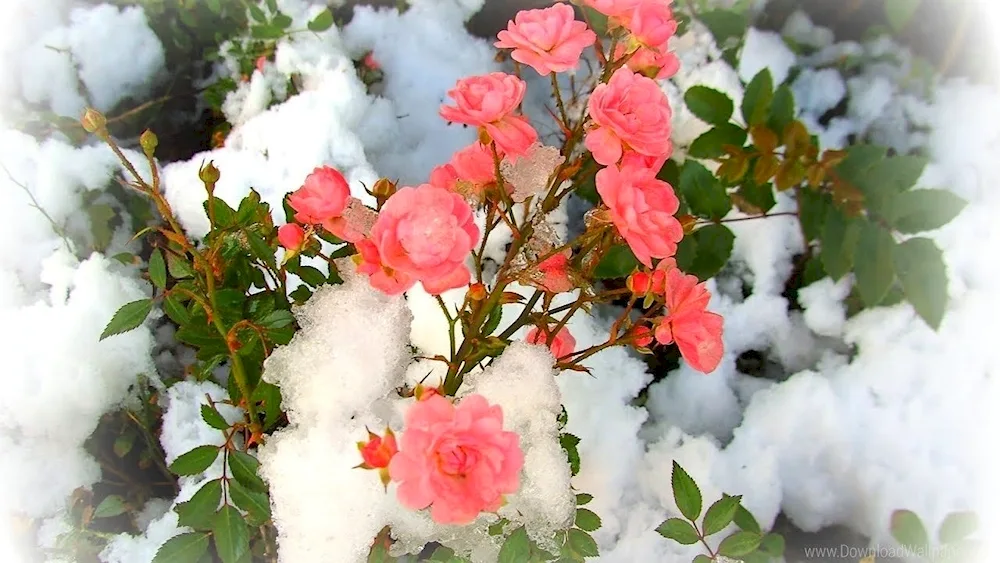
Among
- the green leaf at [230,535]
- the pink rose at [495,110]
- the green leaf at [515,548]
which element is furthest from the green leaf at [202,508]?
the pink rose at [495,110]

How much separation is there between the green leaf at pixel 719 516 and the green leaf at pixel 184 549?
1.53ft

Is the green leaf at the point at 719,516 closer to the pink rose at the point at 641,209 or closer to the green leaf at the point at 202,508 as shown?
the pink rose at the point at 641,209

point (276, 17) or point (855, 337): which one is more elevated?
point (276, 17)

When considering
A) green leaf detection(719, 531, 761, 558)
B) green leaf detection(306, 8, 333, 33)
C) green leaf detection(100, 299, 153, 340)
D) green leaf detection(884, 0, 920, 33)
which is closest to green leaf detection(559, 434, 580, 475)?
green leaf detection(719, 531, 761, 558)

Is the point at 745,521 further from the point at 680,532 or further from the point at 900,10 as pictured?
the point at 900,10

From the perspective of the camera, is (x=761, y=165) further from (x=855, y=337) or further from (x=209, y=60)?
(x=209, y=60)

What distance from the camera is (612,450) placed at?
0.90 metres

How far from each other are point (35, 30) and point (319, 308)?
0.79m

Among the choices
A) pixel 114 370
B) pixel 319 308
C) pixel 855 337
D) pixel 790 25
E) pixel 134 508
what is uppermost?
pixel 790 25

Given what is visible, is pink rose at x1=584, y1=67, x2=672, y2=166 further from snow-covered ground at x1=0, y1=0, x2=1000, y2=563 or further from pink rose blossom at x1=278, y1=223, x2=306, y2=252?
snow-covered ground at x1=0, y1=0, x2=1000, y2=563

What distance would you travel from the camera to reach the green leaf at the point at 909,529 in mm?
813

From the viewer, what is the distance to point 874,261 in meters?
0.81

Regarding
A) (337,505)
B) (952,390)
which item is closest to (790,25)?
(952,390)

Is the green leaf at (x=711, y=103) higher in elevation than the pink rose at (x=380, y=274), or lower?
lower
